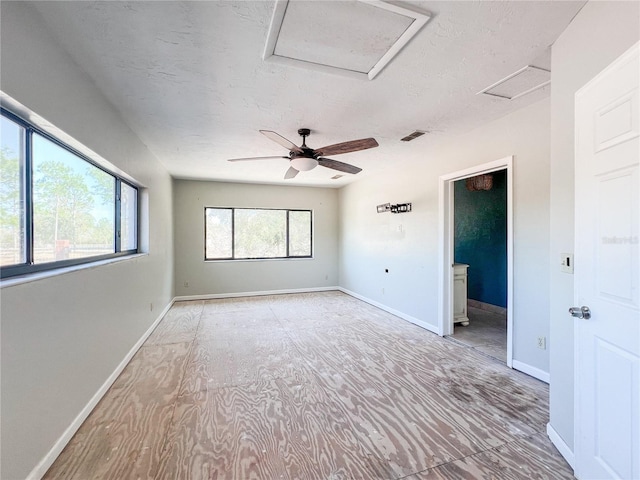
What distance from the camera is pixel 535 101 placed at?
2.67m

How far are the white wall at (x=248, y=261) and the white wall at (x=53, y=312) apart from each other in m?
3.20

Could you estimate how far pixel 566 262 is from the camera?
5.85 feet

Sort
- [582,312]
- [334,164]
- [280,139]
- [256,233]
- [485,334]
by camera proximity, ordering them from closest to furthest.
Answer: [582,312] → [280,139] → [334,164] → [485,334] → [256,233]

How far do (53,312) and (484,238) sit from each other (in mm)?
5990

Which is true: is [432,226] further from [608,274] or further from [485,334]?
[608,274]

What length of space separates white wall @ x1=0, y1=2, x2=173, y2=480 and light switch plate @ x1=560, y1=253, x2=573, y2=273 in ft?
10.0

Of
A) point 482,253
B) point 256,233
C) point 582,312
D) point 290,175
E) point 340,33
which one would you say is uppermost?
point 340,33

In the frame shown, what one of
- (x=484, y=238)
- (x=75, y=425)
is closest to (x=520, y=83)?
(x=484, y=238)

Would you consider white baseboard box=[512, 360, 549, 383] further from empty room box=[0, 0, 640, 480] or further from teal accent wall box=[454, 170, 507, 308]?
teal accent wall box=[454, 170, 507, 308]

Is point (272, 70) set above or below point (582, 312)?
above

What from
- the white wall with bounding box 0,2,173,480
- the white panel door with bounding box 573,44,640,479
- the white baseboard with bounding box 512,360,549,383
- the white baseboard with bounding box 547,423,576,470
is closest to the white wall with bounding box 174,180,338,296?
the white wall with bounding box 0,2,173,480

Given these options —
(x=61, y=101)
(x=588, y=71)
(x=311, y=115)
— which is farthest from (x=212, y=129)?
(x=588, y=71)

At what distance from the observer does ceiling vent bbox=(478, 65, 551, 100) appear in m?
2.19

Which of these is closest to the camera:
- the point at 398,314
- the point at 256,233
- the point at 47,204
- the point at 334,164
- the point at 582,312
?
the point at 582,312
